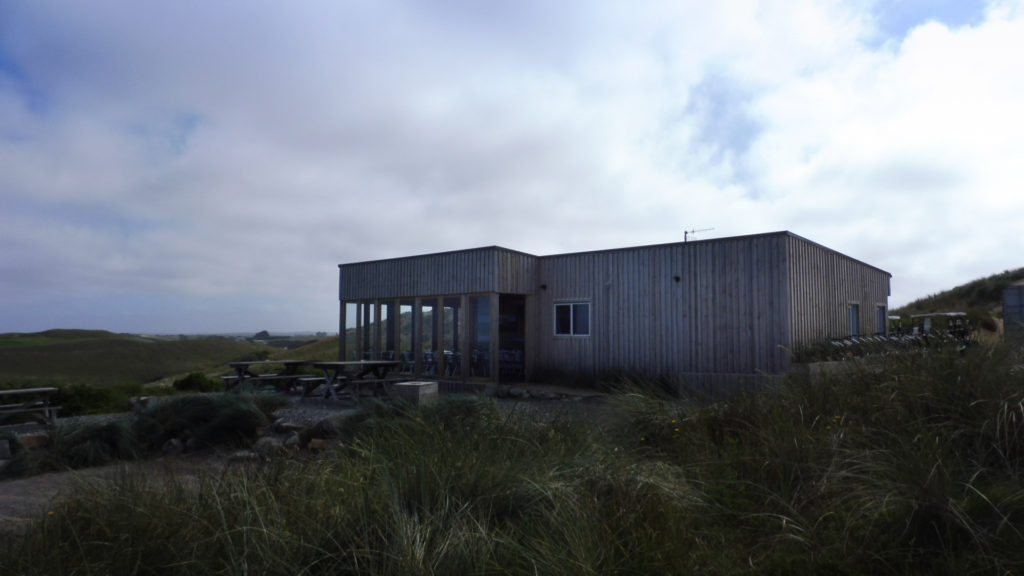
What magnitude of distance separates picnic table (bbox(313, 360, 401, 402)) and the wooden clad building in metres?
2.53

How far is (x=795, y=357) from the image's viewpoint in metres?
10.7

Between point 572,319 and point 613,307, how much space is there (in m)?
1.11

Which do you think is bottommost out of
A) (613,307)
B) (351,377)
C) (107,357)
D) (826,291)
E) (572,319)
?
(107,357)

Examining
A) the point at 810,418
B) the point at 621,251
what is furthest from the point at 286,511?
the point at 621,251

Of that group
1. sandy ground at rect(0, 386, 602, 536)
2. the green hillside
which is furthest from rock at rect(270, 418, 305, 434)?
the green hillside

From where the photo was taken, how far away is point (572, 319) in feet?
44.9

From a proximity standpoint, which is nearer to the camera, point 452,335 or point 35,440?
point 35,440

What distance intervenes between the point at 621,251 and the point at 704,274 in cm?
187

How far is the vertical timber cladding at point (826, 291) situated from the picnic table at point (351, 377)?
7662 mm

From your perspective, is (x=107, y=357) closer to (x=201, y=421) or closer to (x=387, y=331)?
(x=387, y=331)

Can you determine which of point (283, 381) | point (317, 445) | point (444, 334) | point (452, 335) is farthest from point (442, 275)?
point (317, 445)

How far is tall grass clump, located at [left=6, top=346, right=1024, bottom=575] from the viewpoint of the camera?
2590 mm

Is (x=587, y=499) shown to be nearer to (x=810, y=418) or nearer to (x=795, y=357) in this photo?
(x=810, y=418)

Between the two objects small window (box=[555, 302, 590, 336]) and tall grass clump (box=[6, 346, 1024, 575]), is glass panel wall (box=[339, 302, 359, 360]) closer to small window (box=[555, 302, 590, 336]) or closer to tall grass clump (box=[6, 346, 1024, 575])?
small window (box=[555, 302, 590, 336])
